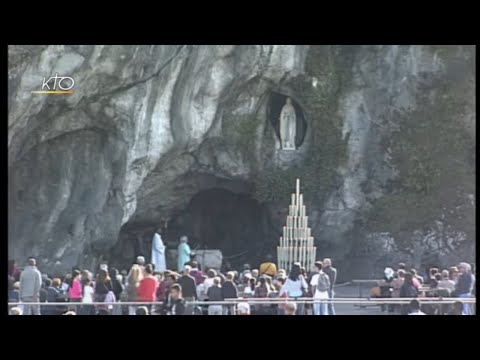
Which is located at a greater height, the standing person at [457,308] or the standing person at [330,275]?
the standing person at [330,275]

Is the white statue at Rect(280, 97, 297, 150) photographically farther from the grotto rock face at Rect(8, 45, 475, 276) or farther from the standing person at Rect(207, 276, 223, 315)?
the standing person at Rect(207, 276, 223, 315)

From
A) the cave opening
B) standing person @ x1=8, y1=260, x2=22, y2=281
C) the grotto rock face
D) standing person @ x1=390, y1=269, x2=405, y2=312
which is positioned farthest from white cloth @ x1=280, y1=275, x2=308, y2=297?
the cave opening

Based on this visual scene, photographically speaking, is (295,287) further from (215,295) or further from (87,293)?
(87,293)

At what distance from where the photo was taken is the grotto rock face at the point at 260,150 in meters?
28.7

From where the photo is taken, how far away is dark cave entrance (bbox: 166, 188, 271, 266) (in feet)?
104

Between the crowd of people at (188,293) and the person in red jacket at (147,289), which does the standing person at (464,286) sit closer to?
the crowd of people at (188,293)

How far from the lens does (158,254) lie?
29453 mm

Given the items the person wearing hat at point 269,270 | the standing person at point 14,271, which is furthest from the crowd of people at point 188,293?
the person wearing hat at point 269,270

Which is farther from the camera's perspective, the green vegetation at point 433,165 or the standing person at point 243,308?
the green vegetation at point 433,165

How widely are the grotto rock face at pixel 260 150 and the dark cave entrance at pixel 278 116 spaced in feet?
0.25

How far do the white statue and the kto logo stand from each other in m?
5.70

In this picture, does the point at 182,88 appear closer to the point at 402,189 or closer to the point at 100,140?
the point at 100,140

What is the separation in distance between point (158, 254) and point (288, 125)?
4.53m

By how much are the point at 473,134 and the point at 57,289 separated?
1136 centimetres
